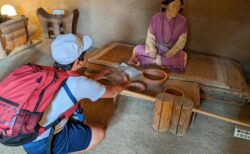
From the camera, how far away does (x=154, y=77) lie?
191 centimetres

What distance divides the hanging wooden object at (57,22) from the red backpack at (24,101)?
7.02 feet

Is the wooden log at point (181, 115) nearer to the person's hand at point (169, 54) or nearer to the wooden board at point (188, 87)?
the wooden board at point (188, 87)

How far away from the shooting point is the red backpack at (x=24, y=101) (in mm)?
900

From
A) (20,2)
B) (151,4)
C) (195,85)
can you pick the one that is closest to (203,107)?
(195,85)

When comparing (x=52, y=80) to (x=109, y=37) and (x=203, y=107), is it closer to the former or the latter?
(x=203, y=107)

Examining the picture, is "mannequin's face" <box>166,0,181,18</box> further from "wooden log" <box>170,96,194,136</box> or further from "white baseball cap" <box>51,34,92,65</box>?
"white baseball cap" <box>51,34,92,65</box>

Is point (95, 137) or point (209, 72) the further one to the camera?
point (209, 72)

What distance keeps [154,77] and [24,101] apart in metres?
1.21

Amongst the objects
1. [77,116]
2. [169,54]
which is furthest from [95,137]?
[169,54]

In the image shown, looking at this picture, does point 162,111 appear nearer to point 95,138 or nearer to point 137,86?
point 137,86

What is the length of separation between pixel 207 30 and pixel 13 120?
228cm

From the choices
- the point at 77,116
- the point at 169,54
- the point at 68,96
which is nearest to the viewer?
the point at 68,96

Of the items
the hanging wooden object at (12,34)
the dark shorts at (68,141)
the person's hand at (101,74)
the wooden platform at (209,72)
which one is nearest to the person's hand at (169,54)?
the wooden platform at (209,72)

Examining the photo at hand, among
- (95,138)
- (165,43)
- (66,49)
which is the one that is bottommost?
(95,138)
